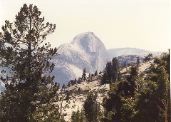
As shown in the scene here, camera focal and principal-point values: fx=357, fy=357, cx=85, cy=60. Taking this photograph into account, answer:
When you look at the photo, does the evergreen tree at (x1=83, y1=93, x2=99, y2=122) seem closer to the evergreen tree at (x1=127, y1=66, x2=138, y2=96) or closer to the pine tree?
the evergreen tree at (x1=127, y1=66, x2=138, y2=96)

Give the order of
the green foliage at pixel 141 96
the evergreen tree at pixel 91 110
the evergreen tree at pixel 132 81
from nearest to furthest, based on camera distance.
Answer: the green foliage at pixel 141 96
the evergreen tree at pixel 132 81
the evergreen tree at pixel 91 110

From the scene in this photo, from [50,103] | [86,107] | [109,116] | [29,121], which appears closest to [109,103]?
[109,116]

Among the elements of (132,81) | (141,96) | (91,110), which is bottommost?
(91,110)

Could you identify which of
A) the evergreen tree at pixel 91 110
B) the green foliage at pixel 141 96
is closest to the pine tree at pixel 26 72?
the green foliage at pixel 141 96

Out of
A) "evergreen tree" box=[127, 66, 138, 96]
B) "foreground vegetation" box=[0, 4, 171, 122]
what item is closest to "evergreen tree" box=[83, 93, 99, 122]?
"evergreen tree" box=[127, 66, 138, 96]

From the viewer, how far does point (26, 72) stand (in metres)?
34.9

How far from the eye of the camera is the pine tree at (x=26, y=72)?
3475cm

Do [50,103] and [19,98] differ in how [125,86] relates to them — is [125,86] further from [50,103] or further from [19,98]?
[19,98]

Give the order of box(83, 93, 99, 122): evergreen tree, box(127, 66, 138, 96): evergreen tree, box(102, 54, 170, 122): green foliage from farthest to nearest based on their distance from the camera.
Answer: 1. box(83, 93, 99, 122): evergreen tree
2. box(127, 66, 138, 96): evergreen tree
3. box(102, 54, 170, 122): green foliage

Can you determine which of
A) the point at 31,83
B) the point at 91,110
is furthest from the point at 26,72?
the point at 91,110

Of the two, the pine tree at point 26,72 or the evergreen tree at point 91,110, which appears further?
the evergreen tree at point 91,110

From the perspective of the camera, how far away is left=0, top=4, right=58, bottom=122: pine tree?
34.8 metres

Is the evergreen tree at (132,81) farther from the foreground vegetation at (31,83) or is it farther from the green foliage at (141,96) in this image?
the foreground vegetation at (31,83)

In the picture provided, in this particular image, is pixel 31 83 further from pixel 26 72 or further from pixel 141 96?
pixel 141 96
